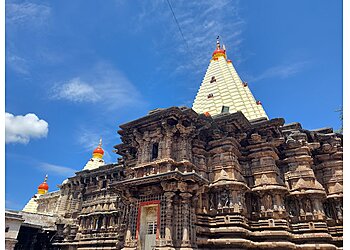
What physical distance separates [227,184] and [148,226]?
4773mm

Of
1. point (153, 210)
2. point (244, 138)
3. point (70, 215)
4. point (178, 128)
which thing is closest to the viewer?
point (153, 210)

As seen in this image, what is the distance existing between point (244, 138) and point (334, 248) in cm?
734

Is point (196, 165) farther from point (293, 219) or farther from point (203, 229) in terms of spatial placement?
point (293, 219)

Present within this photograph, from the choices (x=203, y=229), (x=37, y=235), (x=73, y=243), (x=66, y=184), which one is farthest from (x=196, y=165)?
(x=37, y=235)

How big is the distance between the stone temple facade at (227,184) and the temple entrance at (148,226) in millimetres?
48

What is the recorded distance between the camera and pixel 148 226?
13312 mm

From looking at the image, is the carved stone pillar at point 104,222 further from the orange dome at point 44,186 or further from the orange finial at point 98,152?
the orange dome at point 44,186

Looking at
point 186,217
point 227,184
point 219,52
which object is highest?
point 219,52

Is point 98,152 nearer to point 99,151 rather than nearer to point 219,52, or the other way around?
point 99,151

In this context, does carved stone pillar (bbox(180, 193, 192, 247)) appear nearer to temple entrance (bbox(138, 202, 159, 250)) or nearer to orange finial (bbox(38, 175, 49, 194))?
temple entrance (bbox(138, 202, 159, 250))

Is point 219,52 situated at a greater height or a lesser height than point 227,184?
greater

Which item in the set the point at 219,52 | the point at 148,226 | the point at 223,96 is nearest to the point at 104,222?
the point at 148,226

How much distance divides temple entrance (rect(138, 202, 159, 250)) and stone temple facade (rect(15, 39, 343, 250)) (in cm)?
5

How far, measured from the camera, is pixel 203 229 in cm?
1320
